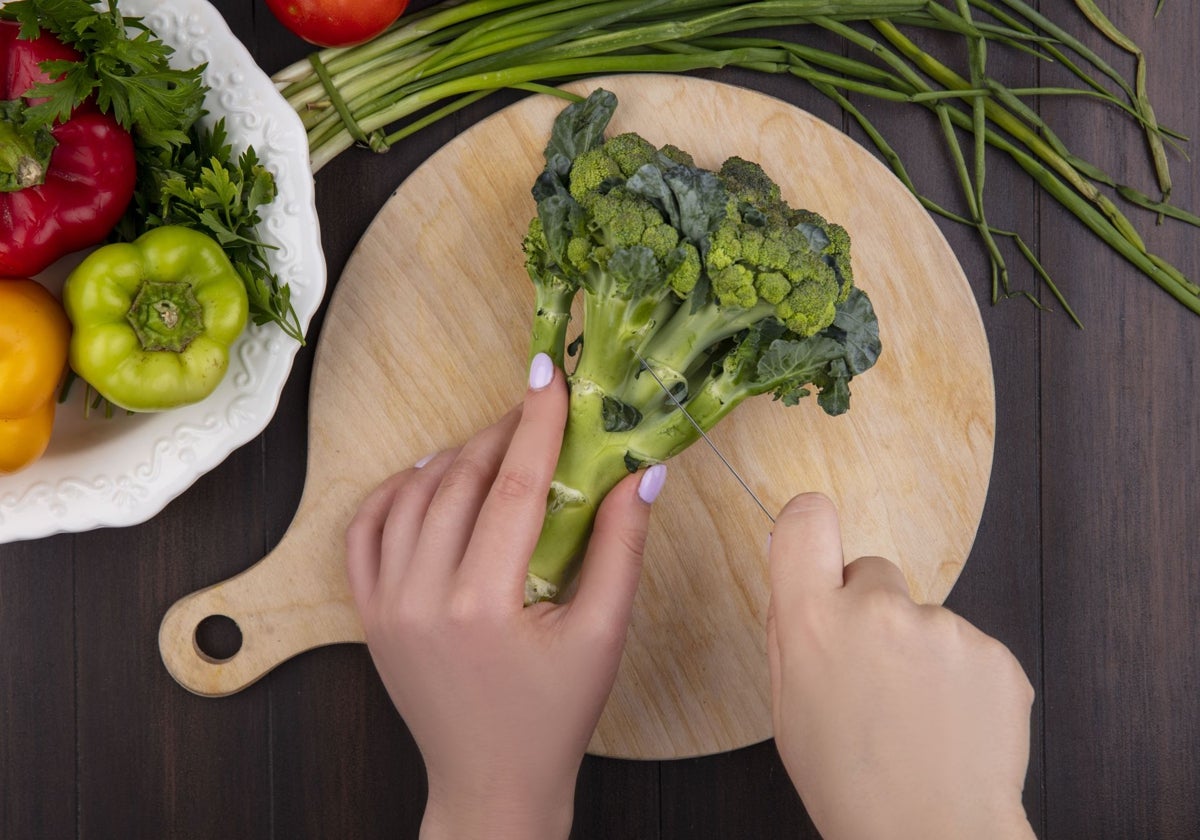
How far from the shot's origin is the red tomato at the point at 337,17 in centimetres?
110

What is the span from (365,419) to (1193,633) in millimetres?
1269

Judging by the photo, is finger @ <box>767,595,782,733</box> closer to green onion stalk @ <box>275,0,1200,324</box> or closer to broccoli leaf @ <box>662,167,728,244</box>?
broccoli leaf @ <box>662,167,728,244</box>

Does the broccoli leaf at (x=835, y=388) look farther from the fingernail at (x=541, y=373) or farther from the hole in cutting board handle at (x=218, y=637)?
the hole in cutting board handle at (x=218, y=637)

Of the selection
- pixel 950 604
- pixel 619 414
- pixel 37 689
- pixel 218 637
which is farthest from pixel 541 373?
pixel 37 689

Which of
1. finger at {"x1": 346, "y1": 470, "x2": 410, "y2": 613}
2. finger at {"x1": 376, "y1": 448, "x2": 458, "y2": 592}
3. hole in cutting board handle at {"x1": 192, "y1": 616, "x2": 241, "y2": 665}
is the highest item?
finger at {"x1": 376, "y1": 448, "x2": 458, "y2": 592}

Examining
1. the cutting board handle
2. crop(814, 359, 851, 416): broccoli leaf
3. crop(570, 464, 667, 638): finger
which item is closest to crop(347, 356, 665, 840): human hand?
crop(570, 464, 667, 638): finger

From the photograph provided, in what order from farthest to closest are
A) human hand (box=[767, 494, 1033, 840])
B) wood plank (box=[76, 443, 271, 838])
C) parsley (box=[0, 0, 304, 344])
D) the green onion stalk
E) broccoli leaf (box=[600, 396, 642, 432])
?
wood plank (box=[76, 443, 271, 838]) < the green onion stalk < broccoli leaf (box=[600, 396, 642, 432]) < parsley (box=[0, 0, 304, 344]) < human hand (box=[767, 494, 1033, 840])

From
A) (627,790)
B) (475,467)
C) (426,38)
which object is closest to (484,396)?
(475,467)

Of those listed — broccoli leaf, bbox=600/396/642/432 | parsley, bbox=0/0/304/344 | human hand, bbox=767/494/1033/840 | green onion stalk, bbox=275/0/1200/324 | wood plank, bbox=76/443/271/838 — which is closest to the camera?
human hand, bbox=767/494/1033/840

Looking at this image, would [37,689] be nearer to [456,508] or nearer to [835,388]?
[456,508]

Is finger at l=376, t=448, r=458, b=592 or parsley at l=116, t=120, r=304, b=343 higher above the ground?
parsley at l=116, t=120, r=304, b=343

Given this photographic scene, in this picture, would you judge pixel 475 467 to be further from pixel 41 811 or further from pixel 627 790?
pixel 41 811

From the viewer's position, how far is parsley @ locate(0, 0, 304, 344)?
0.96 meters

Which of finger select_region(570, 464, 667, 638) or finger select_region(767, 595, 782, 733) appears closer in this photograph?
finger select_region(767, 595, 782, 733)
